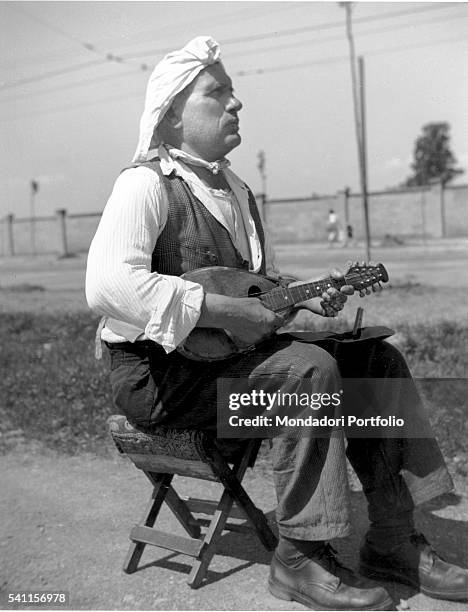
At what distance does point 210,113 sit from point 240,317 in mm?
834

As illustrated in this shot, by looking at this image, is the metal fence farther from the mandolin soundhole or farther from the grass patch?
the mandolin soundhole

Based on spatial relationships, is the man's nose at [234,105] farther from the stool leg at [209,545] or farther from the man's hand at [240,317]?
the stool leg at [209,545]

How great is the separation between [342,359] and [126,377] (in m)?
0.83

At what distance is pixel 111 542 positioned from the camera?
3.40 meters

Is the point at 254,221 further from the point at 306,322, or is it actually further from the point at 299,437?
the point at 306,322

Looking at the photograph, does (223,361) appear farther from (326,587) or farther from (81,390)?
(81,390)

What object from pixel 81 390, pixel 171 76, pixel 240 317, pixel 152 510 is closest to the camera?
pixel 240 317

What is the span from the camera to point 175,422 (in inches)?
114

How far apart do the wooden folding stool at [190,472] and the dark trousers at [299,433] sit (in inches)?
2.9

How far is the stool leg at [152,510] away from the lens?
3.17 m

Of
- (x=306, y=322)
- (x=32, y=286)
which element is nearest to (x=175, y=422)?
(x=306, y=322)

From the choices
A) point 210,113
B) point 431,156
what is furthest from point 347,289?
point 431,156

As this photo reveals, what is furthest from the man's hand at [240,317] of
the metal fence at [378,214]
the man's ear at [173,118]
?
the metal fence at [378,214]

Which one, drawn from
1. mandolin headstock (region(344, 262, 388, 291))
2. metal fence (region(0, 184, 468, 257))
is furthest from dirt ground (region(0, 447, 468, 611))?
metal fence (region(0, 184, 468, 257))
